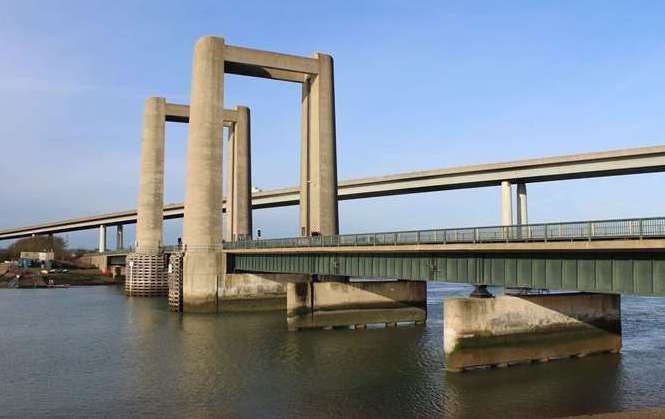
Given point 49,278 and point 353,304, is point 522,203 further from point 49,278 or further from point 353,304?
point 49,278

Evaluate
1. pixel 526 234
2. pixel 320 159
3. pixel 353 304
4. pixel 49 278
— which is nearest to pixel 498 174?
pixel 320 159

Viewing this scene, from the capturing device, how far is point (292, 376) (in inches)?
1281

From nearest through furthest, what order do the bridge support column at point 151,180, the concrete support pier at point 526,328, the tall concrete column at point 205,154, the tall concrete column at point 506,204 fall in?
1. the concrete support pier at point 526,328
2. the tall concrete column at point 205,154
3. the tall concrete column at point 506,204
4. the bridge support column at point 151,180

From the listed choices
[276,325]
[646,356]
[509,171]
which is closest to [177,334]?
[276,325]

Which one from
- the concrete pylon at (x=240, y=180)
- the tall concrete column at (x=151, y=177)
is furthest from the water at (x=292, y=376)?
the tall concrete column at (x=151, y=177)

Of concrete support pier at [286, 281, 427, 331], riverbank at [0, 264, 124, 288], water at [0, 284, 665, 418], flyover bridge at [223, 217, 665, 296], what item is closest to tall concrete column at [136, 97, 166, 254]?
riverbank at [0, 264, 124, 288]

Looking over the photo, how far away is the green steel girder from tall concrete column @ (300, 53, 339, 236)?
20265 millimetres

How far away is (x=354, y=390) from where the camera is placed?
29.0 m

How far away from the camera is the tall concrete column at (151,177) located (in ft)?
326

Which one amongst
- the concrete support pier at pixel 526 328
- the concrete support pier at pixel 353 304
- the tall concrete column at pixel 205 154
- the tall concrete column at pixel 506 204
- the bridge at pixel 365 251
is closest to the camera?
the bridge at pixel 365 251

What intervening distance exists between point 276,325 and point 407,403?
28102 millimetres

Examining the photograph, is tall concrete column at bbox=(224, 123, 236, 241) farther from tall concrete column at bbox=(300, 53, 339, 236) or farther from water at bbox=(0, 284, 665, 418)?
water at bbox=(0, 284, 665, 418)

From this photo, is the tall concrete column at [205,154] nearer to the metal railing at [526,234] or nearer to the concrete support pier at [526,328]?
the metal railing at [526,234]

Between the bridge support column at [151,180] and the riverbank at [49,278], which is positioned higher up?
the bridge support column at [151,180]
